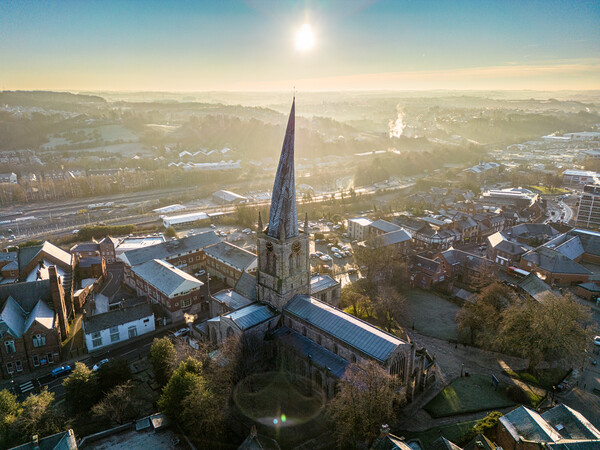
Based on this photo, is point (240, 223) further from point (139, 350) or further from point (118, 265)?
point (139, 350)

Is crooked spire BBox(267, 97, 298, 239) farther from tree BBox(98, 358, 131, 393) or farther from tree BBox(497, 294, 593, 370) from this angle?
tree BBox(497, 294, 593, 370)

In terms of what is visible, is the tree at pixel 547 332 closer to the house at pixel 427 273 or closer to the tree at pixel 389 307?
the tree at pixel 389 307

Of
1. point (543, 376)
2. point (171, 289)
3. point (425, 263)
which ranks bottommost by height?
point (543, 376)

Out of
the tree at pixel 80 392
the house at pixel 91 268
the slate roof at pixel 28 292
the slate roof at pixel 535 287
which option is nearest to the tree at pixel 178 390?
the tree at pixel 80 392

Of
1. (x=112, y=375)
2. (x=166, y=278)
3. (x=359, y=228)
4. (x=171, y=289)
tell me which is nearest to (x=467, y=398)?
(x=112, y=375)

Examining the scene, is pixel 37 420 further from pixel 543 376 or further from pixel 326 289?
pixel 543 376

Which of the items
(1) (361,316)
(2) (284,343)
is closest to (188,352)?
(2) (284,343)
